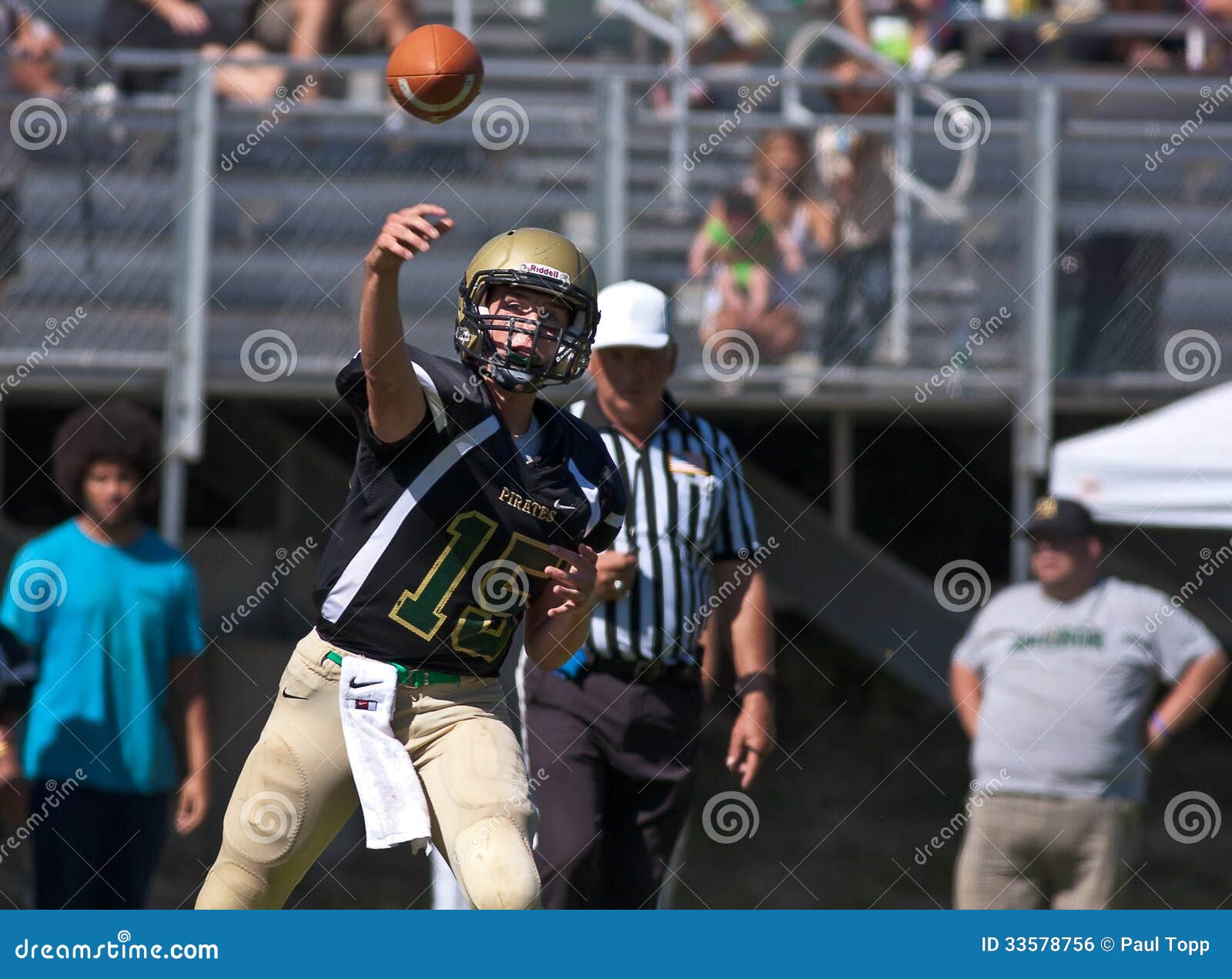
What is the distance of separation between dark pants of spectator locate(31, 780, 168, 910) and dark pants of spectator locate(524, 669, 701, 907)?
4.68ft

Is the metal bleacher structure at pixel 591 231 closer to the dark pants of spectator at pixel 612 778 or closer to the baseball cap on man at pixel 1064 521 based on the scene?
the baseball cap on man at pixel 1064 521

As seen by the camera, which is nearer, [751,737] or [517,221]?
[751,737]

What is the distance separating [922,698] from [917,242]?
13.5 feet

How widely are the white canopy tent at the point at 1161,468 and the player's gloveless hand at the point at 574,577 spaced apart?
335 cm

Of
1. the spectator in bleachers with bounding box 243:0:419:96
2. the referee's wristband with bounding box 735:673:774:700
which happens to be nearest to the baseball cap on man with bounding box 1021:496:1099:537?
the referee's wristband with bounding box 735:673:774:700

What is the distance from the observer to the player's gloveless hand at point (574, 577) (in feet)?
12.6

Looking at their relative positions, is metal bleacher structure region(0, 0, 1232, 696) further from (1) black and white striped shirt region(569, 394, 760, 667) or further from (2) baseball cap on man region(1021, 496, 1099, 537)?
(1) black and white striped shirt region(569, 394, 760, 667)

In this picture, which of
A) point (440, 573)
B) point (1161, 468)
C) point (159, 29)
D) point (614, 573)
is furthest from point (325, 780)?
point (159, 29)

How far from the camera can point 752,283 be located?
299 inches

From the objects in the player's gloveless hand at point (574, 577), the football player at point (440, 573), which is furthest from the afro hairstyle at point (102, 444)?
the player's gloveless hand at point (574, 577)

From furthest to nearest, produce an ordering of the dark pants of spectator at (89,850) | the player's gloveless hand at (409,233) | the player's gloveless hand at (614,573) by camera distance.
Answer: the dark pants of spectator at (89,850) → the player's gloveless hand at (614,573) → the player's gloveless hand at (409,233)

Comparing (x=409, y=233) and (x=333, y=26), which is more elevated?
(x=333, y=26)

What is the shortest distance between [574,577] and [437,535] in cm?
32

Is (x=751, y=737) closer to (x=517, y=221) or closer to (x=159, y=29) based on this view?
(x=517, y=221)
